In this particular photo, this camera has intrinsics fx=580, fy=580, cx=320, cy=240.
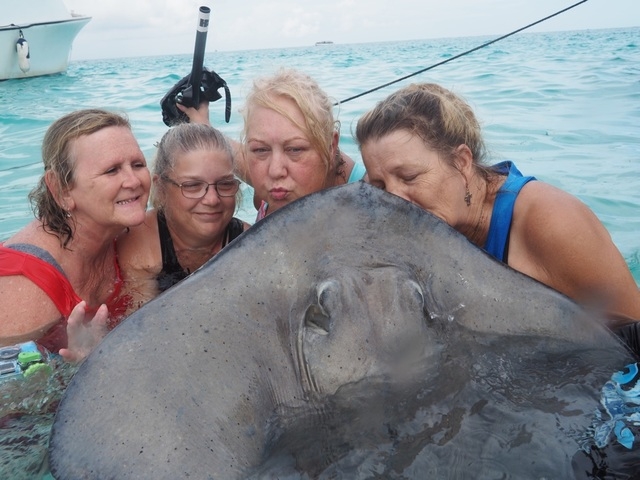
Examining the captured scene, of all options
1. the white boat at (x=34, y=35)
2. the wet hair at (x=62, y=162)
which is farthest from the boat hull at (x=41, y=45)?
the wet hair at (x=62, y=162)

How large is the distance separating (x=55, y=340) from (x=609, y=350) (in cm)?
301

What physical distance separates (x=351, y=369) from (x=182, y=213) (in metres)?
2.24

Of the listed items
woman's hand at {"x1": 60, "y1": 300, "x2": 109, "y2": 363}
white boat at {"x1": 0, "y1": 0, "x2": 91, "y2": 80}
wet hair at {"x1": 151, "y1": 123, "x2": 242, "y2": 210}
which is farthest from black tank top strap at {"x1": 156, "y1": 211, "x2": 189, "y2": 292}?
white boat at {"x1": 0, "y1": 0, "x2": 91, "y2": 80}

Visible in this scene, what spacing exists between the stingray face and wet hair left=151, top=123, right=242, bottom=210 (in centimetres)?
210

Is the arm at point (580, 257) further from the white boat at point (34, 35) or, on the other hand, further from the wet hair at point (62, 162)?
the white boat at point (34, 35)

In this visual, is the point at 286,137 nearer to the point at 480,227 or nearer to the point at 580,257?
the point at 480,227

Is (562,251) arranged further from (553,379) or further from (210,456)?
(210,456)

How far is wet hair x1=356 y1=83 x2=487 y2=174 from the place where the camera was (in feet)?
9.78

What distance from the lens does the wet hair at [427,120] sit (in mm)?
2980

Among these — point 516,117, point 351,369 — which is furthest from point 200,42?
point 516,117

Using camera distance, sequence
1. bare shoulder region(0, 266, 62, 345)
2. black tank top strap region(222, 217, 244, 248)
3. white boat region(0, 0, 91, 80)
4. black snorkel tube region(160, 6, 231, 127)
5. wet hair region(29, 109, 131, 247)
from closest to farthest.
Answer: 1. bare shoulder region(0, 266, 62, 345)
2. wet hair region(29, 109, 131, 247)
3. black tank top strap region(222, 217, 244, 248)
4. black snorkel tube region(160, 6, 231, 127)
5. white boat region(0, 0, 91, 80)

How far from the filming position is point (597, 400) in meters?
2.02

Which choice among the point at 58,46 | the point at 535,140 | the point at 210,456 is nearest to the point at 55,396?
the point at 210,456

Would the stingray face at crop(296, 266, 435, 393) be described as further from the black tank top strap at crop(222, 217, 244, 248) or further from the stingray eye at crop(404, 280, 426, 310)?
the black tank top strap at crop(222, 217, 244, 248)
